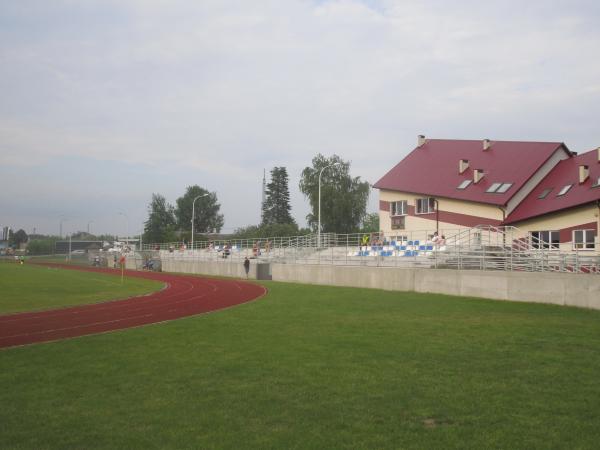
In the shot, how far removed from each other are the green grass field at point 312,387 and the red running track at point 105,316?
1.74 metres

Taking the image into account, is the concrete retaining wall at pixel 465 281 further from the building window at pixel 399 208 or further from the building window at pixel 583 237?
the building window at pixel 399 208

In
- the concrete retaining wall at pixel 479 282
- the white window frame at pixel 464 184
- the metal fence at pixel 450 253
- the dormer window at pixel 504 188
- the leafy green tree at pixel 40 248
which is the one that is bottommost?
the concrete retaining wall at pixel 479 282

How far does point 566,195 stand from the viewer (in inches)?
1160

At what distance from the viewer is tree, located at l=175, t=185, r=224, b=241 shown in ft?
401

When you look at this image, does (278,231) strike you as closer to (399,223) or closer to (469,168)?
(399,223)

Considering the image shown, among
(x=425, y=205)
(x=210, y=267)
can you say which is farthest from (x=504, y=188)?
(x=210, y=267)

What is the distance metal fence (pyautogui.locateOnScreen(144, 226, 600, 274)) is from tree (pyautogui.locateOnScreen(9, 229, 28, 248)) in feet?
552

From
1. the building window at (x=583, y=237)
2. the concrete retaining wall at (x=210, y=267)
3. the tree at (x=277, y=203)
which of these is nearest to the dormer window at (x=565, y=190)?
the building window at (x=583, y=237)

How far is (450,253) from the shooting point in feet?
86.6

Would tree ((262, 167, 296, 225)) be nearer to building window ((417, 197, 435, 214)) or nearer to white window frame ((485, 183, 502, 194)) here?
building window ((417, 197, 435, 214))

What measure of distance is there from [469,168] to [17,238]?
191 m

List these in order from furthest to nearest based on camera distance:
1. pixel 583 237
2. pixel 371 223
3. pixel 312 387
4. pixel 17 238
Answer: pixel 17 238
pixel 371 223
pixel 583 237
pixel 312 387

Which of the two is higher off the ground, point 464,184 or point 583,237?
point 464,184

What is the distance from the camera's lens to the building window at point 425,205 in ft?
124
